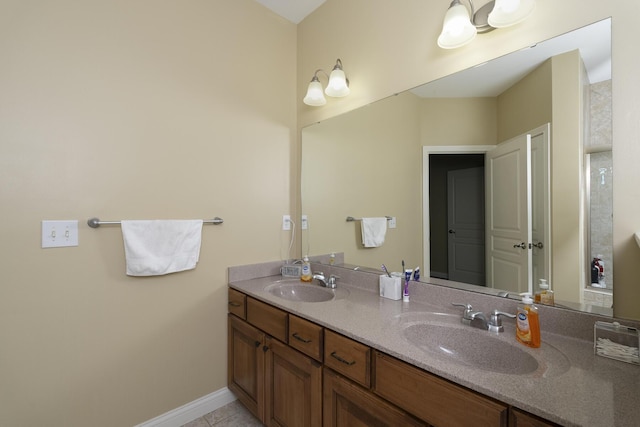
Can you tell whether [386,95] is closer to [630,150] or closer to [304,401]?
[630,150]

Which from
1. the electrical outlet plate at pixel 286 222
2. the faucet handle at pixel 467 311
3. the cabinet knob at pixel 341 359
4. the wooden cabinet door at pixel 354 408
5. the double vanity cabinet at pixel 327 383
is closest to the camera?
the double vanity cabinet at pixel 327 383

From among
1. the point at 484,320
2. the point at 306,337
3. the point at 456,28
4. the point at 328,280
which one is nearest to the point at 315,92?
the point at 456,28

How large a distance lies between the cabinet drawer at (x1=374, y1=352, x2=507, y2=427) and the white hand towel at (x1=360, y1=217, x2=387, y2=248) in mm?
849

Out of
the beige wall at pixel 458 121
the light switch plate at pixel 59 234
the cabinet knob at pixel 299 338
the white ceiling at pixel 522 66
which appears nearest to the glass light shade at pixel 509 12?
the white ceiling at pixel 522 66

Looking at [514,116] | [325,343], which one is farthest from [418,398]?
[514,116]

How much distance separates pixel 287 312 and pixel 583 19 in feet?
5.31

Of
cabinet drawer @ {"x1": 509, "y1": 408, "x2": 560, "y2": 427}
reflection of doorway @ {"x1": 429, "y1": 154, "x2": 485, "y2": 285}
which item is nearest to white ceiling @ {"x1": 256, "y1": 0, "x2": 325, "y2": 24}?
reflection of doorway @ {"x1": 429, "y1": 154, "x2": 485, "y2": 285}

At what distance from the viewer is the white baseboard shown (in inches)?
62.9

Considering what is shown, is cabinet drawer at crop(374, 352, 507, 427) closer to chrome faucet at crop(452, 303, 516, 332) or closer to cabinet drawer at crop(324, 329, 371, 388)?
cabinet drawer at crop(324, 329, 371, 388)

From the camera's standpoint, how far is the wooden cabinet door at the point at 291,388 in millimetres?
1202

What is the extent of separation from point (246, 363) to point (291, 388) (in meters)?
0.46

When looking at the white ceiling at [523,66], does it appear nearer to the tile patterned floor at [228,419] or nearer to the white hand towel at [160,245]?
the white hand towel at [160,245]

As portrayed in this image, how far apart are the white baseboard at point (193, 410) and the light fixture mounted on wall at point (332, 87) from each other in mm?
1968

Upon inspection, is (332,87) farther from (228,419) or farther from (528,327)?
(228,419)
